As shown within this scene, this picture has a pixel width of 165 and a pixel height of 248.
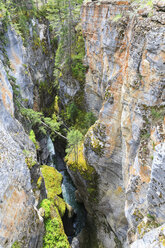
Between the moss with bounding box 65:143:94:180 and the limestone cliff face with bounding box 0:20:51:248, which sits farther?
the moss with bounding box 65:143:94:180

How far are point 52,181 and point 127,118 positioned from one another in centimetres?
1118

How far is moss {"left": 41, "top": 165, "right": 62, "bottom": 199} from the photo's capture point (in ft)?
54.1

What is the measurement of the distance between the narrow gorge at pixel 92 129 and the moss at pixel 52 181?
0.41 ft

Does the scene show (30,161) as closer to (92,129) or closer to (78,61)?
(92,129)

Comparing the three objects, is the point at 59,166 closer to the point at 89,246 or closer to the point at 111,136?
the point at 89,246

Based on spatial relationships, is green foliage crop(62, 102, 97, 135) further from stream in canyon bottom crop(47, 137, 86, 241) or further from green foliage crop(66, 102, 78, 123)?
stream in canyon bottom crop(47, 137, 86, 241)

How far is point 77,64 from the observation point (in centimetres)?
2058

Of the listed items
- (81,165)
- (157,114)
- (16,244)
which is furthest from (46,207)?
(157,114)

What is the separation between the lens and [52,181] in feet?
57.3

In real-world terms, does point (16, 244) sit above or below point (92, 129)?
below

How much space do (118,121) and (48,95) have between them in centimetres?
1853

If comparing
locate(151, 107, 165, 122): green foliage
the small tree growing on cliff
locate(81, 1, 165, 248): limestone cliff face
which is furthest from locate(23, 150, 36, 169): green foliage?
locate(151, 107, 165, 122): green foliage

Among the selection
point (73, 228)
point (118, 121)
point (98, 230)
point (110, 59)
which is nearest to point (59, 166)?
point (73, 228)

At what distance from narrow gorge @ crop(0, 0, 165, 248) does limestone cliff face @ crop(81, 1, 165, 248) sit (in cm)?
5
